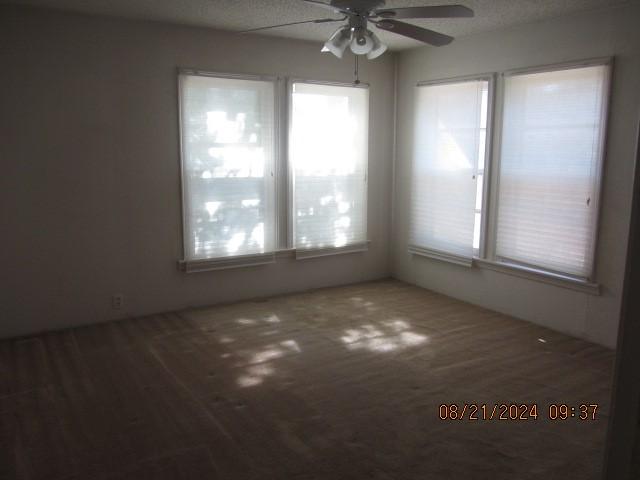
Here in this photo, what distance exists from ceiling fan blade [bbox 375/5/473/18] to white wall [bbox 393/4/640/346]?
1547 millimetres

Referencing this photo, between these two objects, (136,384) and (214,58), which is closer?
(136,384)

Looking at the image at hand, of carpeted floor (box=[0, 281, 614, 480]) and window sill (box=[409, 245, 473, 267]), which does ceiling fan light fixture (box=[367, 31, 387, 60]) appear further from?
window sill (box=[409, 245, 473, 267])

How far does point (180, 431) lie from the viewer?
9.50ft

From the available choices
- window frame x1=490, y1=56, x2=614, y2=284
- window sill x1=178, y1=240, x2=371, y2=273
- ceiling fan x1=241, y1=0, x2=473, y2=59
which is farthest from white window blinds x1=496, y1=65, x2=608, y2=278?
window sill x1=178, y1=240, x2=371, y2=273

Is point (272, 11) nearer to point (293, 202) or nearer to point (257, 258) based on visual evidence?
point (293, 202)

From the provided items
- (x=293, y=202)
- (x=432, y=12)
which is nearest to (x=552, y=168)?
(x=432, y=12)

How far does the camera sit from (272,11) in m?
4.04

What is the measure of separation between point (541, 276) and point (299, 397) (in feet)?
8.02

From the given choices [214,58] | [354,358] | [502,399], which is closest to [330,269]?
[354,358]

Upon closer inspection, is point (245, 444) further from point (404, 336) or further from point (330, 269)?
point (330, 269)

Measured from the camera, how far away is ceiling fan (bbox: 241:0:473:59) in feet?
9.50

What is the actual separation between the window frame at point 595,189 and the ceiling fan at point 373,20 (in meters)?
1.43

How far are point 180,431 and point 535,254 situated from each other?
3.22 m

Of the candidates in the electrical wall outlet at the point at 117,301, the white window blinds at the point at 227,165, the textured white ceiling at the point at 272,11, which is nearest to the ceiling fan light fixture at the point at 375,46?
the textured white ceiling at the point at 272,11
